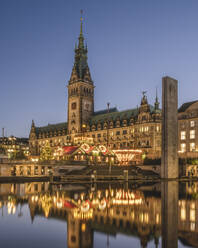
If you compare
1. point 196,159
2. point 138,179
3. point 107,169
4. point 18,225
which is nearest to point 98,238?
point 18,225

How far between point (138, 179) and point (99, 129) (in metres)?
72.5

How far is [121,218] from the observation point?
24.8 metres

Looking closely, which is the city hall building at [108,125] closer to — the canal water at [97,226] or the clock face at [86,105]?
the clock face at [86,105]

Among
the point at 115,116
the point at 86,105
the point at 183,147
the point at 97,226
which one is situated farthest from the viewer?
the point at 86,105

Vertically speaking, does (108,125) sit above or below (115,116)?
below

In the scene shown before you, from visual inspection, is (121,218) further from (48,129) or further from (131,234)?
(48,129)

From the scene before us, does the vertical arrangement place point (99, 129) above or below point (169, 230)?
above

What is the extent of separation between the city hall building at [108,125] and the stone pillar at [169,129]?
23.9 metres

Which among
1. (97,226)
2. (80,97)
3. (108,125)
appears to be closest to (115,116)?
(80,97)

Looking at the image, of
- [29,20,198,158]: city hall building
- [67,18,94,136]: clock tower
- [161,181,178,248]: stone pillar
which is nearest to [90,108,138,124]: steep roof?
[29,20,198,158]: city hall building

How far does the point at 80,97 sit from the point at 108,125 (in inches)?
1992

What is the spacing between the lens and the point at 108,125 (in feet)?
381

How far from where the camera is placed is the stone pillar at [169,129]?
8081cm

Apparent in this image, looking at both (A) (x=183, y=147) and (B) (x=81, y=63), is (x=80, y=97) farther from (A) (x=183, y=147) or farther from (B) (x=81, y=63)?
(A) (x=183, y=147)
